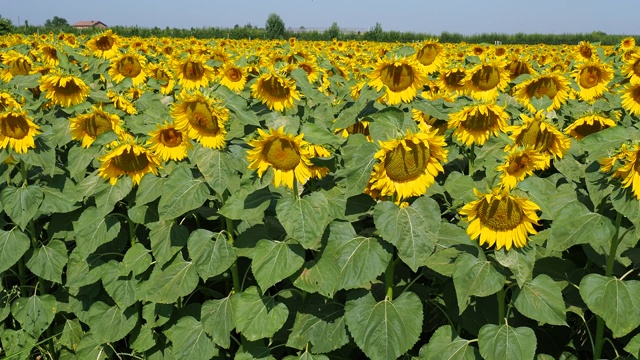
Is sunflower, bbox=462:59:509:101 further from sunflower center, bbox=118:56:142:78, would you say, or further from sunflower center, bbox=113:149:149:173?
sunflower center, bbox=118:56:142:78

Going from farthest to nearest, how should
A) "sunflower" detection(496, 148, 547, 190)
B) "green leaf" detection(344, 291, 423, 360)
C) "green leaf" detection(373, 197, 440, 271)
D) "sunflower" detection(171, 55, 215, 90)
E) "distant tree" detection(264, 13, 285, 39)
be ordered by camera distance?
1. "distant tree" detection(264, 13, 285, 39)
2. "sunflower" detection(171, 55, 215, 90)
3. "sunflower" detection(496, 148, 547, 190)
4. "green leaf" detection(344, 291, 423, 360)
5. "green leaf" detection(373, 197, 440, 271)

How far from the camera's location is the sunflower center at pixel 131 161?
310 cm

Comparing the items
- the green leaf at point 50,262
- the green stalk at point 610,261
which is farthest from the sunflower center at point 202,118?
the green stalk at point 610,261

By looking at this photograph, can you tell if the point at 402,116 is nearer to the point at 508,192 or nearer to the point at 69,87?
the point at 508,192

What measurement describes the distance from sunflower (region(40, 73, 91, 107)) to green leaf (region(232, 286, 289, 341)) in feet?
6.72

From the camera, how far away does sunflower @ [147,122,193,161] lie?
306 cm

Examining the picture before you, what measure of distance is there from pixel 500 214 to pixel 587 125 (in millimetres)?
1559

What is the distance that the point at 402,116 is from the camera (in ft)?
8.98

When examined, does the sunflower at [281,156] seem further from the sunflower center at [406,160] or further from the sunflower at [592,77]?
the sunflower at [592,77]

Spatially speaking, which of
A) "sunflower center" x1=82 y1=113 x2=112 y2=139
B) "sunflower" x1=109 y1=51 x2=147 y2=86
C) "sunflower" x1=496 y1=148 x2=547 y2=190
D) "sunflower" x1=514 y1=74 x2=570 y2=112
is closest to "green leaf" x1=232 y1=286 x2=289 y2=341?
A: "sunflower" x1=496 y1=148 x2=547 y2=190

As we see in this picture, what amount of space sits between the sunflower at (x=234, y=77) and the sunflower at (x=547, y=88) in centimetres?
195

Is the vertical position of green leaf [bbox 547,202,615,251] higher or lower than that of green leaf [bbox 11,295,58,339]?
higher

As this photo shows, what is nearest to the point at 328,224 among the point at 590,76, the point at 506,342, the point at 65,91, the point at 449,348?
the point at 449,348

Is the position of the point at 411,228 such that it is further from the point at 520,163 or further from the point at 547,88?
the point at 547,88
